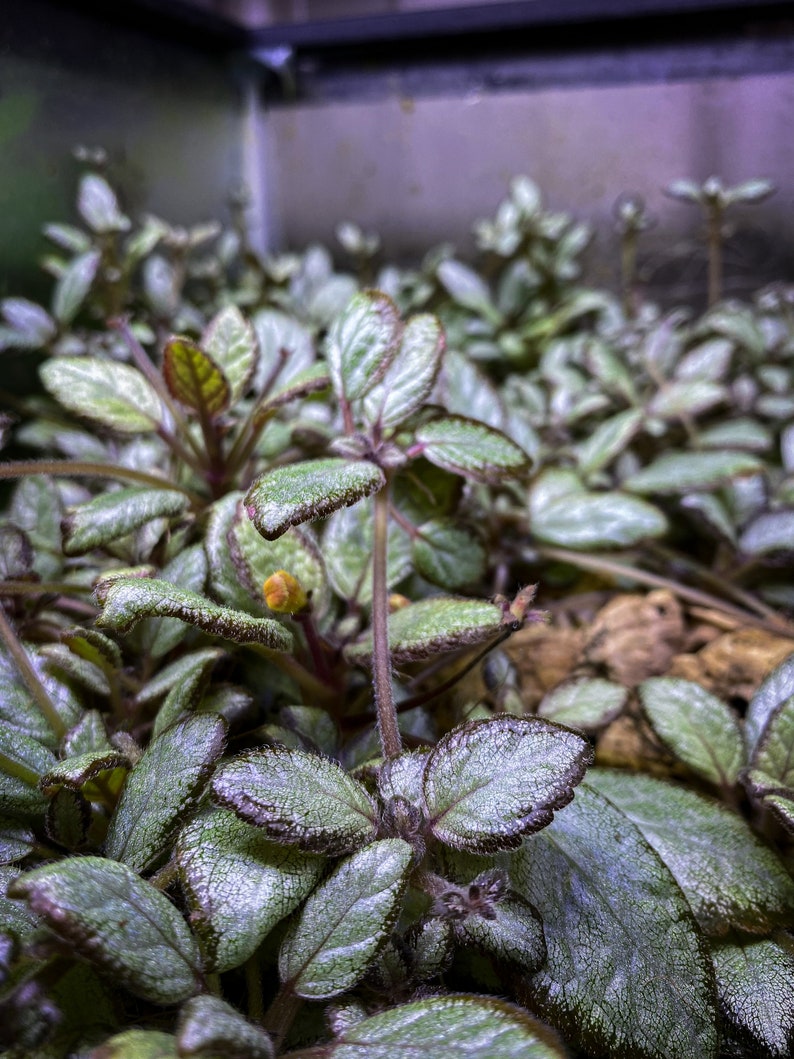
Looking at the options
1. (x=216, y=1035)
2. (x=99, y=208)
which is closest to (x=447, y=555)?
(x=216, y=1035)

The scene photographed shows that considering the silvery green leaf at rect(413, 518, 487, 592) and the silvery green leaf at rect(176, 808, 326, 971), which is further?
the silvery green leaf at rect(413, 518, 487, 592)

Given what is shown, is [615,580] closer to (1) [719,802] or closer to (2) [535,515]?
(2) [535,515]

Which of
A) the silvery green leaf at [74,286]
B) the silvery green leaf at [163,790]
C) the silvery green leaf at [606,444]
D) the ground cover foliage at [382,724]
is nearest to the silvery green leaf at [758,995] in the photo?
the ground cover foliage at [382,724]

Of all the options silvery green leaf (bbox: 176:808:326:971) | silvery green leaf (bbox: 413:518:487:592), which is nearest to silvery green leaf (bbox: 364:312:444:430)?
silvery green leaf (bbox: 413:518:487:592)

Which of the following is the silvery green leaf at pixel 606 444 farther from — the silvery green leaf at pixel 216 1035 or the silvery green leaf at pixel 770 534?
the silvery green leaf at pixel 216 1035

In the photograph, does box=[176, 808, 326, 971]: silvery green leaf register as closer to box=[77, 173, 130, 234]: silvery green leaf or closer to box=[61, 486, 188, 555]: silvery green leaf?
box=[61, 486, 188, 555]: silvery green leaf

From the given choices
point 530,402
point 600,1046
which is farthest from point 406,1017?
point 530,402

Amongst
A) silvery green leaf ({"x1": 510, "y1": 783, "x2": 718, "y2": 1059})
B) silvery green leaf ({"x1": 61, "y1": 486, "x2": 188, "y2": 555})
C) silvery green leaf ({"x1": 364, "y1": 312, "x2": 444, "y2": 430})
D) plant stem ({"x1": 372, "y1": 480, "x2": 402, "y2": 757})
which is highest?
silvery green leaf ({"x1": 364, "y1": 312, "x2": 444, "y2": 430})

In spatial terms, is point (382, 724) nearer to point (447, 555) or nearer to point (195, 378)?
point (447, 555)
